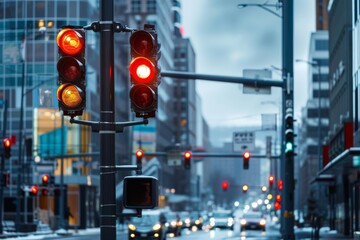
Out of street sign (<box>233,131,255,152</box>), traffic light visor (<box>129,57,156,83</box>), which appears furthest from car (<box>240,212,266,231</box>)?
traffic light visor (<box>129,57,156,83</box>)

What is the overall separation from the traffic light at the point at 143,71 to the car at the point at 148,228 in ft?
94.9

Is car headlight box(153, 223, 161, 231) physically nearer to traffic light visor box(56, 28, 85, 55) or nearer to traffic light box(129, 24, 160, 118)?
traffic light box(129, 24, 160, 118)

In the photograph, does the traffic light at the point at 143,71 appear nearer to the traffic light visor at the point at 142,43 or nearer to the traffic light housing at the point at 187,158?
the traffic light visor at the point at 142,43

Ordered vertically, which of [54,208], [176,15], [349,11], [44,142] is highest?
[176,15]

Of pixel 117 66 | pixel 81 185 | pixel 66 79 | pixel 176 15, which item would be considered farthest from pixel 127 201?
pixel 176 15

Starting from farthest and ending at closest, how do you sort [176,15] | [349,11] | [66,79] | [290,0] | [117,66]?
[176,15] < [117,66] < [349,11] < [290,0] < [66,79]

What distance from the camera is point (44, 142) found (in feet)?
287

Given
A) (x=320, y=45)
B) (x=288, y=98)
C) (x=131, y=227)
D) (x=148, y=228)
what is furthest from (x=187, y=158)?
(x=320, y=45)

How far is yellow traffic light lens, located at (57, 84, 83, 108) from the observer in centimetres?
1196

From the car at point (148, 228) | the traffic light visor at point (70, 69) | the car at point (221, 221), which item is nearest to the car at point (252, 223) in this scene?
the car at point (221, 221)

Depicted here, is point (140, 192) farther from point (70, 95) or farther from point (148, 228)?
point (148, 228)

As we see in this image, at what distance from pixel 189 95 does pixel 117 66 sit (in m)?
93.3

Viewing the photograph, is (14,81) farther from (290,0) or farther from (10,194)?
(290,0)

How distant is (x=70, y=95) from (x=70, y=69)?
34cm
